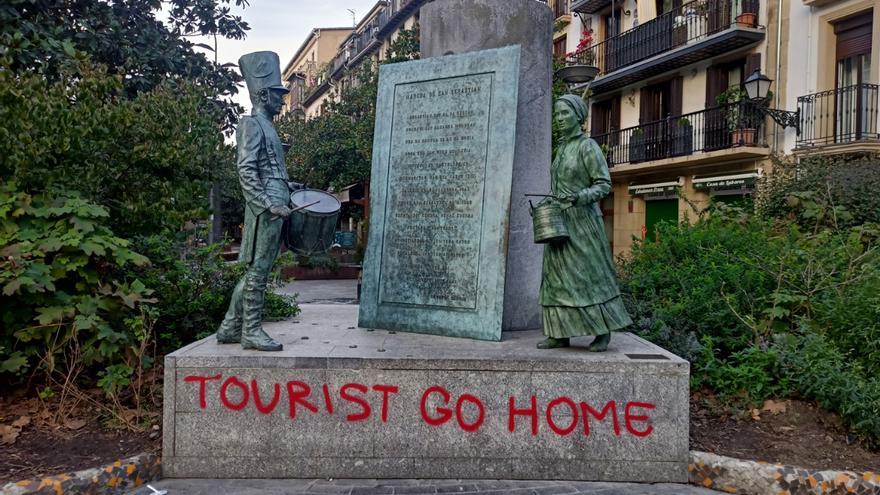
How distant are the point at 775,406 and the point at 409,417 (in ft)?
9.36

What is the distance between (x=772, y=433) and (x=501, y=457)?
6.64 ft

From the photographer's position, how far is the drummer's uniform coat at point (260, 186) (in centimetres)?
476

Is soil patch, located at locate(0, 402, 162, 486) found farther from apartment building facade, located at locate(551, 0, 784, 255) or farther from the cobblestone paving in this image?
apartment building facade, located at locate(551, 0, 784, 255)

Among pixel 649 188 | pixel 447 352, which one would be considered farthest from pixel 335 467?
pixel 649 188

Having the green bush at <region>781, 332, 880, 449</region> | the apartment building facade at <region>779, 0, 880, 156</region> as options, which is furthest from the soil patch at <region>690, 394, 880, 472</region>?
the apartment building facade at <region>779, 0, 880, 156</region>

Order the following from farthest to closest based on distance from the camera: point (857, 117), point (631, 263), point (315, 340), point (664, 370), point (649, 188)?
point (649, 188) < point (857, 117) < point (631, 263) < point (315, 340) < point (664, 370)

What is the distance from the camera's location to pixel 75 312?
211 inches

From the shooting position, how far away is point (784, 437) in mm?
4848

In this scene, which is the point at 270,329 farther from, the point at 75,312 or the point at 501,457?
the point at 501,457

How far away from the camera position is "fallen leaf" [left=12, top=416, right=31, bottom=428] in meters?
4.94

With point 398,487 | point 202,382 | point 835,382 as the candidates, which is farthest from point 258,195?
point 835,382

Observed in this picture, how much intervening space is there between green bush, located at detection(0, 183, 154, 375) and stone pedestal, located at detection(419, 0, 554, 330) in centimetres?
307

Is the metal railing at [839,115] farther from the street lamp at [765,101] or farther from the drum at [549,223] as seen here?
the drum at [549,223]

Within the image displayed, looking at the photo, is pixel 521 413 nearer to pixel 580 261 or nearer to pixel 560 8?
pixel 580 261
